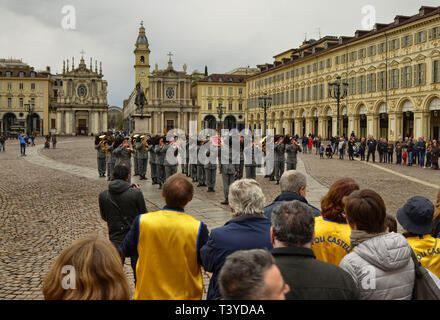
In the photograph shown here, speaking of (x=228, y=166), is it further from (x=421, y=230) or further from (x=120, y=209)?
(x=421, y=230)

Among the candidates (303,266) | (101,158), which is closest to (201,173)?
Answer: (101,158)

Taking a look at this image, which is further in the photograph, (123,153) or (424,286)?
(123,153)

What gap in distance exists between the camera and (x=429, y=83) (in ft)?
129

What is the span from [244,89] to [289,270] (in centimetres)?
9323

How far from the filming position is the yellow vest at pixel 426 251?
352cm

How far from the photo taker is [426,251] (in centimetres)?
354

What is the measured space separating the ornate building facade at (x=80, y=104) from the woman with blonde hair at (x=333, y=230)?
9050cm

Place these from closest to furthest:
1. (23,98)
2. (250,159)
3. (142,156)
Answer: (250,159) → (142,156) → (23,98)

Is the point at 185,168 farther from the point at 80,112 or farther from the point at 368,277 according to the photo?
the point at 80,112

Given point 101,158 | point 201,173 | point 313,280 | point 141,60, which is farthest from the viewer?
point 141,60

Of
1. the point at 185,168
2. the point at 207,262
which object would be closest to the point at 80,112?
the point at 185,168

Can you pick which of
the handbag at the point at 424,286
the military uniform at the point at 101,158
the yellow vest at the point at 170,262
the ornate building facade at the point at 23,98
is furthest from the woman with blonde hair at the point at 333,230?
the ornate building facade at the point at 23,98

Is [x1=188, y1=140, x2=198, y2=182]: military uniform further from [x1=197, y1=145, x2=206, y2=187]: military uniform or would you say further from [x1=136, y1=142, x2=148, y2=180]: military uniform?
[x1=136, y1=142, x2=148, y2=180]: military uniform

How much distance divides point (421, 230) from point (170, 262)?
2074mm
